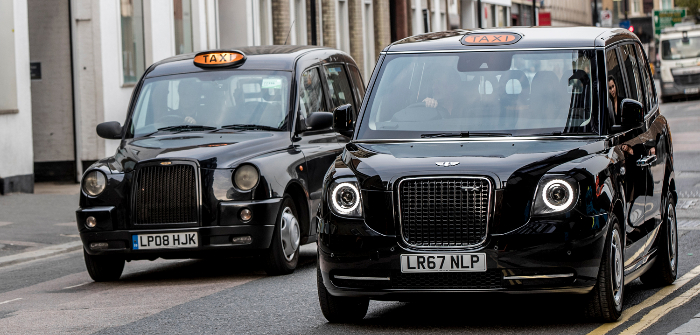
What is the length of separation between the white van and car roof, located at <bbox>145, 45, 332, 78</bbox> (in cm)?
4174

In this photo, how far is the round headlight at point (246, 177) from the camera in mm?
10203

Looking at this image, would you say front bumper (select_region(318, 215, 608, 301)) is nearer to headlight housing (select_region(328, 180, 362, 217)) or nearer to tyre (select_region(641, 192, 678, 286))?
headlight housing (select_region(328, 180, 362, 217))

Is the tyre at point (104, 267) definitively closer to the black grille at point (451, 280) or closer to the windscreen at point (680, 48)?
the black grille at point (451, 280)

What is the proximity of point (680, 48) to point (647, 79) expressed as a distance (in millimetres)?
45977

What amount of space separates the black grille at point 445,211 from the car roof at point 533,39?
1.56 meters

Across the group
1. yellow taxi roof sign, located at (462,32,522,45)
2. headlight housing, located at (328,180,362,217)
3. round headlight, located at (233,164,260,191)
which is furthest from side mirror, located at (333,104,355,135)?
round headlight, located at (233,164,260,191)

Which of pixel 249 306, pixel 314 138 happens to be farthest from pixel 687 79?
pixel 249 306

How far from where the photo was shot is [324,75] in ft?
39.8

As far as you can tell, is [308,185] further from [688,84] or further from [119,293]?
[688,84]

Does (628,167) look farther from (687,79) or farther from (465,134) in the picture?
(687,79)

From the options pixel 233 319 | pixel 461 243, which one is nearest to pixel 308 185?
pixel 233 319

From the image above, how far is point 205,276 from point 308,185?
121cm

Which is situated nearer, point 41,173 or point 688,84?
point 41,173

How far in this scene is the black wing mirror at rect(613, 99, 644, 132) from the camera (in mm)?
7750
